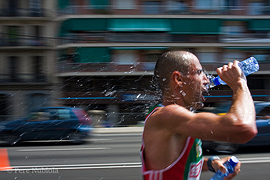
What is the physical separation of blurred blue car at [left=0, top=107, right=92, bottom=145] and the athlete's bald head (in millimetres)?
6200

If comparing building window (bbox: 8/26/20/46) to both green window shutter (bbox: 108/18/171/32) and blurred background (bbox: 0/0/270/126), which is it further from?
green window shutter (bbox: 108/18/171/32)

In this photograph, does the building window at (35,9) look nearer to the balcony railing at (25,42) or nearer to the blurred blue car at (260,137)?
the balcony railing at (25,42)

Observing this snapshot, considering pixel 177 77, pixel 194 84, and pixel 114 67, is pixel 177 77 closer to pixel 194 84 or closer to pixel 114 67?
pixel 194 84

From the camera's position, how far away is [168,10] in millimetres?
21453

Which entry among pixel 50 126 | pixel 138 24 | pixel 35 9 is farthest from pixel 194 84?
pixel 35 9

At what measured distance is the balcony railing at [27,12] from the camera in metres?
24.4

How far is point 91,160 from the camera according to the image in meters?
6.20

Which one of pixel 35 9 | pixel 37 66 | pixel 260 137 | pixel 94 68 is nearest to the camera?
pixel 260 137

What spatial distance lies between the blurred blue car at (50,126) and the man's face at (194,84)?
624cm

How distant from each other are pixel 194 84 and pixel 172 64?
5.0 inches

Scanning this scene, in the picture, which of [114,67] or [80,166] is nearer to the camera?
[80,166]

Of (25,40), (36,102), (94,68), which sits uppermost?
(94,68)

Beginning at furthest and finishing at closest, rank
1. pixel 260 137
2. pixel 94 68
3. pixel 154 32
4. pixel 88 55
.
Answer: pixel 154 32 → pixel 88 55 → pixel 94 68 → pixel 260 137

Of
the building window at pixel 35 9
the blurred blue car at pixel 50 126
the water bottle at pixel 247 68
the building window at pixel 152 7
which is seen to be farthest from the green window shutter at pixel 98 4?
the water bottle at pixel 247 68
